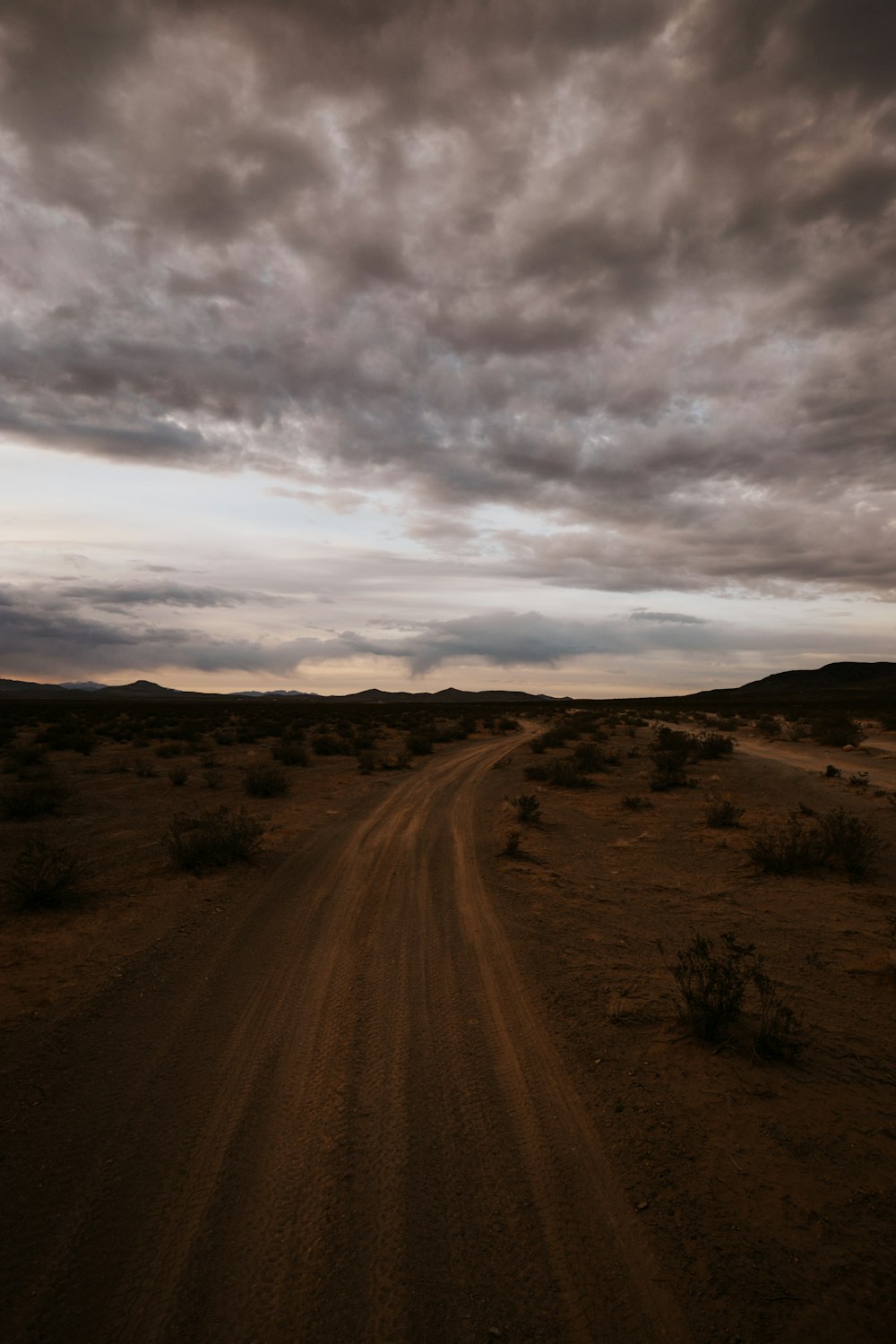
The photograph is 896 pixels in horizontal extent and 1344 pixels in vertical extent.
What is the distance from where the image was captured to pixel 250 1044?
15.2ft

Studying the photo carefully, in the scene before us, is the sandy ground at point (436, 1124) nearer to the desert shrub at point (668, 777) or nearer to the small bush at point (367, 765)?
the desert shrub at point (668, 777)

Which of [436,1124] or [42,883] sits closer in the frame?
[436,1124]

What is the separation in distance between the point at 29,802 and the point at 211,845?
6.27m

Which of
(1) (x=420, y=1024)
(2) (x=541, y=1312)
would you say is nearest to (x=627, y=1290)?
(2) (x=541, y=1312)

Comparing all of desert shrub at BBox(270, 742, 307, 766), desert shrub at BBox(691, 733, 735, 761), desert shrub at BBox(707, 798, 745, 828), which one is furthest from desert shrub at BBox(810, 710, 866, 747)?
desert shrub at BBox(270, 742, 307, 766)

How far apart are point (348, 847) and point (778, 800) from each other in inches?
406

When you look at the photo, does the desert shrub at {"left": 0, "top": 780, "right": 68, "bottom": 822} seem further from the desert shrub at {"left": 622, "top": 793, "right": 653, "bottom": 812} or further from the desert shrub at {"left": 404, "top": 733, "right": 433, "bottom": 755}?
the desert shrub at {"left": 404, "top": 733, "right": 433, "bottom": 755}

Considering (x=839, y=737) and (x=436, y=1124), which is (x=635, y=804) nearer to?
(x=436, y=1124)

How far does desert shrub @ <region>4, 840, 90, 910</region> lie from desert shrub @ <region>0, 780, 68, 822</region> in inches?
200

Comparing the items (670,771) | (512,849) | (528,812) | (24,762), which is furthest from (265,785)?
(670,771)

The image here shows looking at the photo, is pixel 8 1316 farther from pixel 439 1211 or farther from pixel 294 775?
pixel 294 775

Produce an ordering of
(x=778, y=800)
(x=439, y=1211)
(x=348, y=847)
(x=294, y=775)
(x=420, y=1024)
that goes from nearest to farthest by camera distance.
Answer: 1. (x=439, y=1211)
2. (x=420, y=1024)
3. (x=348, y=847)
4. (x=778, y=800)
5. (x=294, y=775)

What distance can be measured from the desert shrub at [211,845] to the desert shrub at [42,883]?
1.38 m

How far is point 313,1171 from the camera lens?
11.1ft
